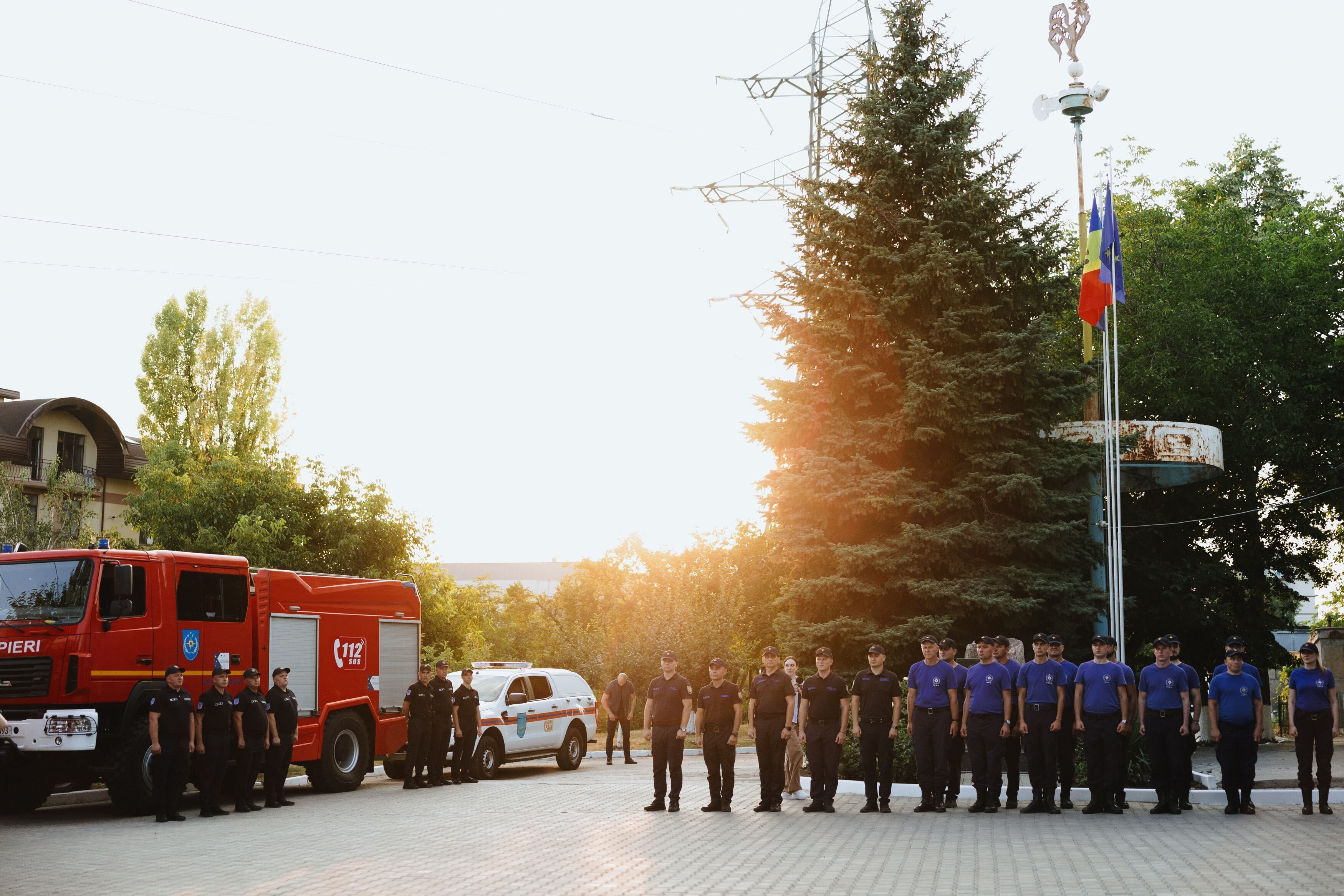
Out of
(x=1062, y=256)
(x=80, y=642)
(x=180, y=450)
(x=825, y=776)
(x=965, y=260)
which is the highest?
(x=1062, y=256)

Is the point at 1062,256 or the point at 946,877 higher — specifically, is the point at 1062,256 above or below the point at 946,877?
above

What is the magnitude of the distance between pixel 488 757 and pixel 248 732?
230 inches

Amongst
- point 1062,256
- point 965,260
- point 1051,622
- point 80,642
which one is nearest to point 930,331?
point 965,260

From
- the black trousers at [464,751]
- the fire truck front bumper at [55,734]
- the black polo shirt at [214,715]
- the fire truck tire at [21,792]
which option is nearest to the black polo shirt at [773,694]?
the black trousers at [464,751]

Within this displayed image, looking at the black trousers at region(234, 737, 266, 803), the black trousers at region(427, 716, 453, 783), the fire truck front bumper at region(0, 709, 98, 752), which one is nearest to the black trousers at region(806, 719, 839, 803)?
the black trousers at region(427, 716, 453, 783)

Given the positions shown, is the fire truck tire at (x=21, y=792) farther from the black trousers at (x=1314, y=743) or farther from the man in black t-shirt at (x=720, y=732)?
the black trousers at (x=1314, y=743)

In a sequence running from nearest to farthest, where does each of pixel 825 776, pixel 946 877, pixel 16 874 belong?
1. pixel 946 877
2. pixel 16 874
3. pixel 825 776

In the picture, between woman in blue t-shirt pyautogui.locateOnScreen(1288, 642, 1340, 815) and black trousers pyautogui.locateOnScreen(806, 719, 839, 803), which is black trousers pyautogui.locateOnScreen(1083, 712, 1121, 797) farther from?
black trousers pyautogui.locateOnScreen(806, 719, 839, 803)

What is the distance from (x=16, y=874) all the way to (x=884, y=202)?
19679mm

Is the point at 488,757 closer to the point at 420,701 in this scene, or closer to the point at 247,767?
the point at 420,701

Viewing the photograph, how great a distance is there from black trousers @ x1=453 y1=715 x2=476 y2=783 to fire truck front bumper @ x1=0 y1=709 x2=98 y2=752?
6112 millimetres

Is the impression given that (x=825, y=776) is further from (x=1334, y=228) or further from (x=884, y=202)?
(x=1334, y=228)

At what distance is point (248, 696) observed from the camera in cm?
1664

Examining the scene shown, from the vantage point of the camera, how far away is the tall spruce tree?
77.0 feet
